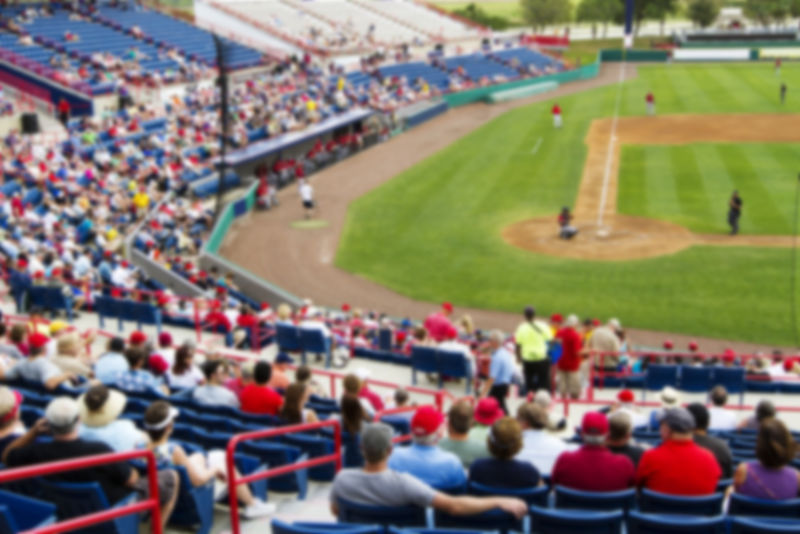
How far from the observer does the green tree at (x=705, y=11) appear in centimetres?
6831

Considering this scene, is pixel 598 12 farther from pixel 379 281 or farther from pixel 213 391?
pixel 213 391

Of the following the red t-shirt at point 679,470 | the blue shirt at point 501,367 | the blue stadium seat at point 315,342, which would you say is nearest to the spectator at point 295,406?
the red t-shirt at point 679,470

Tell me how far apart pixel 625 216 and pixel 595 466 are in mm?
21602

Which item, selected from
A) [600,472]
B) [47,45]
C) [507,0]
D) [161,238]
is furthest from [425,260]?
[507,0]

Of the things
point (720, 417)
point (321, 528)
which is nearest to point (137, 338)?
point (321, 528)

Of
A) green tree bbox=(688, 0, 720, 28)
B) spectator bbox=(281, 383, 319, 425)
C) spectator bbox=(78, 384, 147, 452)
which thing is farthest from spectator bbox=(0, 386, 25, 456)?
green tree bbox=(688, 0, 720, 28)

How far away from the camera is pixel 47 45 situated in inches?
1415

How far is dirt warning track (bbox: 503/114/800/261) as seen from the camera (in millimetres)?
22766

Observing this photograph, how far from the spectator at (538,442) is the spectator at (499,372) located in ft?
11.8

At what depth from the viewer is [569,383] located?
12141 millimetres

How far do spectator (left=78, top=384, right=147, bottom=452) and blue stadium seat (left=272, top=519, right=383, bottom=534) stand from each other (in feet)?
6.51

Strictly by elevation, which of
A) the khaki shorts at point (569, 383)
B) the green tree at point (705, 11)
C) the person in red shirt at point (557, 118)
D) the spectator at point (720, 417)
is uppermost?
the green tree at point (705, 11)

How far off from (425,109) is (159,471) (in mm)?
43024

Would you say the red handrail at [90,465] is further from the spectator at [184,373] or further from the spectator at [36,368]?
the spectator at [184,373]
